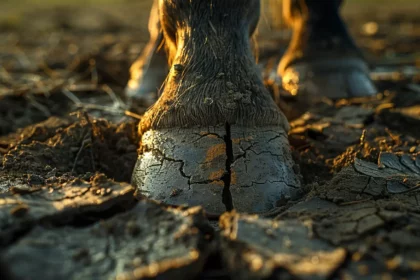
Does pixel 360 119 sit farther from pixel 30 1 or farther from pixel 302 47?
pixel 30 1

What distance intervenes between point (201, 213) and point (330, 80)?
10.1ft

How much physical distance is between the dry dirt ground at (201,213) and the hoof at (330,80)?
33cm

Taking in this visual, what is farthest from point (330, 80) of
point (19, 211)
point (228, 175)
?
point (19, 211)

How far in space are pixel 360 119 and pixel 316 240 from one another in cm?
218

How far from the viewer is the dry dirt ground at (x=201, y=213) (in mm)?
1662

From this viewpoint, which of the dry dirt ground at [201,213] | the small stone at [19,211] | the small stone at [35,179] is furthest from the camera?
the small stone at [35,179]

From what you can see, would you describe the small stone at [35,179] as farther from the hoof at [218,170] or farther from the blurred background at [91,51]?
the blurred background at [91,51]

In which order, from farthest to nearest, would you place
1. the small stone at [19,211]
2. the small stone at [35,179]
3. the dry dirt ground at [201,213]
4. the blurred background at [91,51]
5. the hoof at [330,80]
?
the hoof at [330,80] → the blurred background at [91,51] → the small stone at [35,179] → the small stone at [19,211] → the dry dirt ground at [201,213]

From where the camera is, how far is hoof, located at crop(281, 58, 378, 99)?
4.71 m

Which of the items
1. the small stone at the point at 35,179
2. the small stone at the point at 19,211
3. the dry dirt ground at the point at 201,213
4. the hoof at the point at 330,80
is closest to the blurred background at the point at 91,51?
the dry dirt ground at the point at 201,213

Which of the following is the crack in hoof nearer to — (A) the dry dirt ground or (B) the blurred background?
(A) the dry dirt ground

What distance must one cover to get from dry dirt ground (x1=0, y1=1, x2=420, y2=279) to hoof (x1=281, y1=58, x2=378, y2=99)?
33 cm

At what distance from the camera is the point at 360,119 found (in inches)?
151

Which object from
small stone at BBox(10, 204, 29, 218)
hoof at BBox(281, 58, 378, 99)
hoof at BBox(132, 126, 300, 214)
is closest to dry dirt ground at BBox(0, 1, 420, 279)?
small stone at BBox(10, 204, 29, 218)
